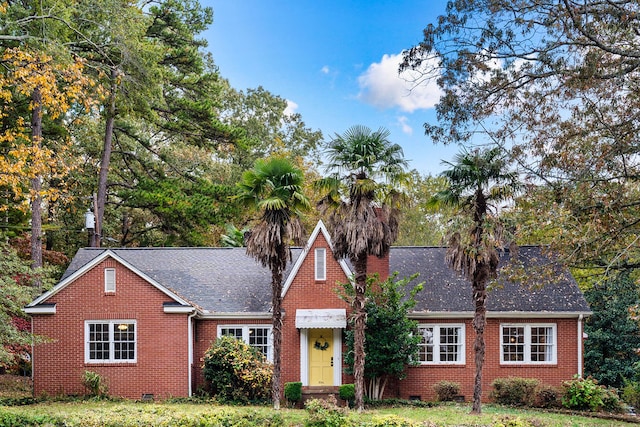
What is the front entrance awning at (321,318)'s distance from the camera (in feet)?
72.3

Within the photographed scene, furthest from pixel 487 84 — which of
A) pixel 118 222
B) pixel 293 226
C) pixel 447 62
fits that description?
pixel 118 222

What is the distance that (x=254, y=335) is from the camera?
23.1 meters

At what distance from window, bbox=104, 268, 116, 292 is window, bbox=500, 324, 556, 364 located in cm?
1441

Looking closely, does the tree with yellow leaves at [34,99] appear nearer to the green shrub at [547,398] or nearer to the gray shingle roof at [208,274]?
the gray shingle roof at [208,274]

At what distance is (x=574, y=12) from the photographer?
10711mm

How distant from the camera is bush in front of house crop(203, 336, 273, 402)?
20781 millimetres

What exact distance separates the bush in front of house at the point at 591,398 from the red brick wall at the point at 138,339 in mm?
12986

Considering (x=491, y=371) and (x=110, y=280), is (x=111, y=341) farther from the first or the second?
(x=491, y=371)

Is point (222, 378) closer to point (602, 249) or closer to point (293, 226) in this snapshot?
point (293, 226)

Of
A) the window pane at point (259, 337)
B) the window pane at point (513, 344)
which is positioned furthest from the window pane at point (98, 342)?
the window pane at point (513, 344)

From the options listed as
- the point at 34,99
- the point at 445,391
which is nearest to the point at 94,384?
the point at 34,99

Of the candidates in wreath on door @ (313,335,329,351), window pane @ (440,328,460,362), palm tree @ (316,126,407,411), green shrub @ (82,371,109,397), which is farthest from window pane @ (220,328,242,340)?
window pane @ (440,328,460,362)

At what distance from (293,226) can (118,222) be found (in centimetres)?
2243

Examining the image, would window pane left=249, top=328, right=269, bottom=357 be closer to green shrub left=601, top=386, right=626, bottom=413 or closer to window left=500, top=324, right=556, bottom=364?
window left=500, top=324, right=556, bottom=364
